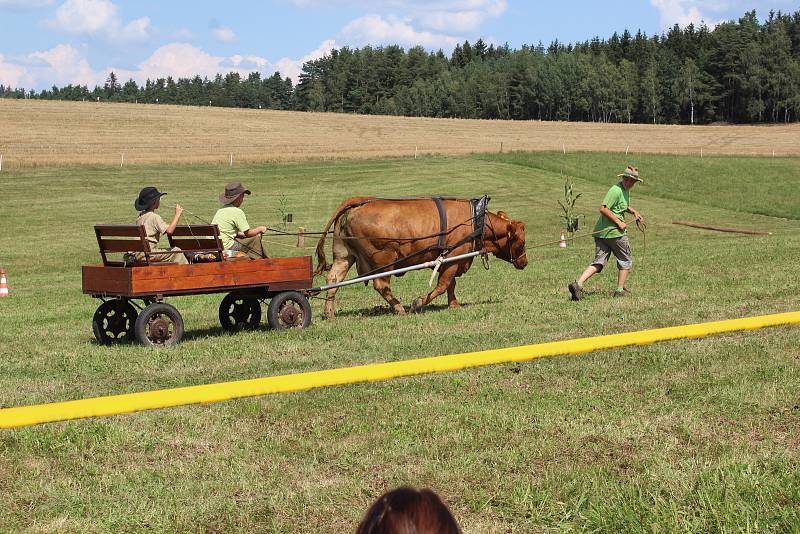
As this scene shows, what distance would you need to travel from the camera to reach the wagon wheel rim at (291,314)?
39.1 ft

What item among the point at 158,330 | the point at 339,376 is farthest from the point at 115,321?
the point at 339,376

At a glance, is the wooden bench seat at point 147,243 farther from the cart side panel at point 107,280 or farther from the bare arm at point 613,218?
the bare arm at point 613,218

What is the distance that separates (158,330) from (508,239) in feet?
18.6

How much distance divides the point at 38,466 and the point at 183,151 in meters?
59.3

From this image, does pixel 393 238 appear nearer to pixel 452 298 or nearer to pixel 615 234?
pixel 452 298

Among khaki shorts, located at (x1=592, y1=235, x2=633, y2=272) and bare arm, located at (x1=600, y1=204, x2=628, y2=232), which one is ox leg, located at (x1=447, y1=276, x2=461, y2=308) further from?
bare arm, located at (x1=600, y1=204, x2=628, y2=232)

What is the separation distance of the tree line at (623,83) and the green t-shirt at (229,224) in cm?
13209

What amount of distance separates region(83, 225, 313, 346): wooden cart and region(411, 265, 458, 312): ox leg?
2106 millimetres

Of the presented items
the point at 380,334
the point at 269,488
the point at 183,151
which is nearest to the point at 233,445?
the point at 269,488

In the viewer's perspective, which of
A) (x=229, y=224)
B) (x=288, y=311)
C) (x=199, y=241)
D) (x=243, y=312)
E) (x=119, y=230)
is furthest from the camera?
(x=243, y=312)

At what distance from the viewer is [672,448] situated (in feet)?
20.2

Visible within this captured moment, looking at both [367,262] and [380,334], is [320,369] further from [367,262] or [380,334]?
[367,262]

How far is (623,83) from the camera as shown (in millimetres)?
146875

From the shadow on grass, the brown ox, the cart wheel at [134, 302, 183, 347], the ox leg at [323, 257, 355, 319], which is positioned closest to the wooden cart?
the cart wheel at [134, 302, 183, 347]
